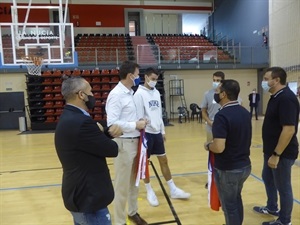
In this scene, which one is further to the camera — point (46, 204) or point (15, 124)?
point (15, 124)

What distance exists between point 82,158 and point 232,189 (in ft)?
4.43

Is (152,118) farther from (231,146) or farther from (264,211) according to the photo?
(264,211)

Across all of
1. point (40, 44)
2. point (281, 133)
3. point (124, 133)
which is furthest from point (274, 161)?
A: point (40, 44)

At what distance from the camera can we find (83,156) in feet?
5.82

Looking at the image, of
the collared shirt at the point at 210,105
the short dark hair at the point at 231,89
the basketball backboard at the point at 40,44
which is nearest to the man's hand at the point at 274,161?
the short dark hair at the point at 231,89

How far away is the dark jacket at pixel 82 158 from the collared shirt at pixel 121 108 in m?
0.95

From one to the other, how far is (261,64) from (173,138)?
7.87m

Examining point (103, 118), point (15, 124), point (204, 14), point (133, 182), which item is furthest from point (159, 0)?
point (133, 182)

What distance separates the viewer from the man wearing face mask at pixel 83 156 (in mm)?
1739

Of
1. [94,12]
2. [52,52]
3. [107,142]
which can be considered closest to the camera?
[107,142]

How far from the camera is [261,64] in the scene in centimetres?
1390

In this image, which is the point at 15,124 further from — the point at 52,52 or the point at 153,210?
the point at 153,210

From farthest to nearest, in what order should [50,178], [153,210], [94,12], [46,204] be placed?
[94,12] → [50,178] → [46,204] → [153,210]

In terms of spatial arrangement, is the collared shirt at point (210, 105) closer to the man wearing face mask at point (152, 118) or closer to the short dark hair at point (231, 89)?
the man wearing face mask at point (152, 118)
